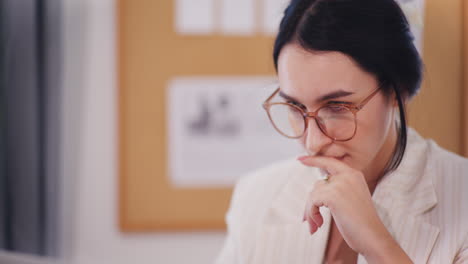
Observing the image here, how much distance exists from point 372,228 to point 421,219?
0.17 metres

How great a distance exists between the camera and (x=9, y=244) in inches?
65.7

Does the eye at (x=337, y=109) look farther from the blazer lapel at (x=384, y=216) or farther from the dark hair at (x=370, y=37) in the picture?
the blazer lapel at (x=384, y=216)

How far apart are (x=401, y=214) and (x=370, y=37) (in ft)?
1.16

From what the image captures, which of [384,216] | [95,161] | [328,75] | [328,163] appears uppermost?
[328,75]

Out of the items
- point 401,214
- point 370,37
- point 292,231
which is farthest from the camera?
point 292,231

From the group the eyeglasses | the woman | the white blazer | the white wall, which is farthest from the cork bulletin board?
the eyeglasses

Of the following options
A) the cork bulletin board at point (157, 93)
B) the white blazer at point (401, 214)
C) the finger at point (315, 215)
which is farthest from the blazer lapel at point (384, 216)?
the cork bulletin board at point (157, 93)

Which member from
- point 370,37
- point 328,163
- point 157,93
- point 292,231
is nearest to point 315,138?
point 328,163

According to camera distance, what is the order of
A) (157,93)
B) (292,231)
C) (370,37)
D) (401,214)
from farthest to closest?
(157,93), (292,231), (401,214), (370,37)

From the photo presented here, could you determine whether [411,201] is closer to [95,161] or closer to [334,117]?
[334,117]

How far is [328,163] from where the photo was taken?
872 mm

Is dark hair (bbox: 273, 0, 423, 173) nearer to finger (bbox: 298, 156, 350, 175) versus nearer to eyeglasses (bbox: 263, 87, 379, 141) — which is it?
eyeglasses (bbox: 263, 87, 379, 141)

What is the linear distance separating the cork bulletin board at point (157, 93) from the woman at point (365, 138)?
781mm

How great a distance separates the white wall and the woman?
0.88m
